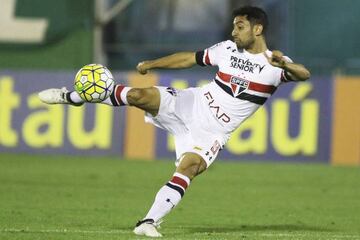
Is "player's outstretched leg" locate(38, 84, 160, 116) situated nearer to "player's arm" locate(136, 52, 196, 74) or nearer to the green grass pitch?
"player's arm" locate(136, 52, 196, 74)

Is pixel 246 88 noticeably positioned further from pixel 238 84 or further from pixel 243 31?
pixel 243 31

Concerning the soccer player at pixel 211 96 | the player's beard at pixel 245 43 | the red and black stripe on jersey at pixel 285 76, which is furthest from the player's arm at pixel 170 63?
the red and black stripe on jersey at pixel 285 76

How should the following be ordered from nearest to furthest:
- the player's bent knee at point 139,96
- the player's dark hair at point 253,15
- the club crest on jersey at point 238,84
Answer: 1. the player's bent knee at point 139,96
2. the player's dark hair at point 253,15
3. the club crest on jersey at point 238,84

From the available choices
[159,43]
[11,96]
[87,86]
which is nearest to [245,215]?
[87,86]

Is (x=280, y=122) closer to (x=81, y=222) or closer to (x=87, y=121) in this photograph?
(x=87, y=121)

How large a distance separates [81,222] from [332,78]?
9.98 metres

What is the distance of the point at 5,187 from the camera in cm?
1541

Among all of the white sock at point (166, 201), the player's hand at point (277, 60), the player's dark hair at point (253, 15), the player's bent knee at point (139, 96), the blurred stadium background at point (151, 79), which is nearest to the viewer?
the player's hand at point (277, 60)

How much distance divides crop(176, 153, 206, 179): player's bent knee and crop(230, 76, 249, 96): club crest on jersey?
75 cm

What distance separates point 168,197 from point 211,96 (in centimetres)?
118

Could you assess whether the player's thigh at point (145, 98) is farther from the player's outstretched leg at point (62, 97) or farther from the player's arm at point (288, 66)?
the player's arm at point (288, 66)

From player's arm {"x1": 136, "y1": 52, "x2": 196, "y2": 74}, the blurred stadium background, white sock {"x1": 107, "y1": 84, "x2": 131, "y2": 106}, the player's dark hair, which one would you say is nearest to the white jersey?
player's arm {"x1": 136, "y1": 52, "x2": 196, "y2": 74}

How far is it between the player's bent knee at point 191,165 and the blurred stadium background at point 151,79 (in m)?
4.49

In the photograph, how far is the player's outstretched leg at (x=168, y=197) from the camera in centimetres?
993
